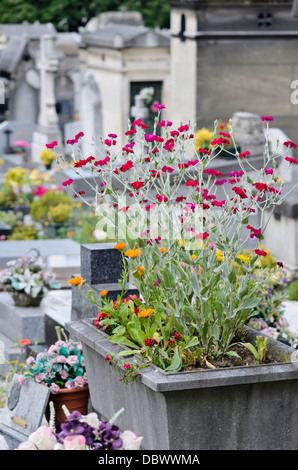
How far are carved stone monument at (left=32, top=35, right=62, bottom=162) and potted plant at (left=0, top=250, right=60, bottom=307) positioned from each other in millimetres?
13296

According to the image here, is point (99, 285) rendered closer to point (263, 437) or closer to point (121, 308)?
point (121, 308)

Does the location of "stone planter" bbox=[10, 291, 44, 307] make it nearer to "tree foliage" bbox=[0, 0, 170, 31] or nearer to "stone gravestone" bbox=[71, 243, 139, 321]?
"stone gravestone" bbox=[71, 243, 139, 321]

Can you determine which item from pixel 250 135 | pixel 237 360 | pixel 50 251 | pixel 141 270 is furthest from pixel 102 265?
pixel 250 135

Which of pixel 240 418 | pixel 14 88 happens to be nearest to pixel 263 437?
pixel 240 418

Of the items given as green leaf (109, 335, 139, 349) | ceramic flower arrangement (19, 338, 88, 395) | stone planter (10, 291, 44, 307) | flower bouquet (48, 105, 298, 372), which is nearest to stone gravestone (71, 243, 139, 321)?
ceramic flower arrangement (19, 338, 88, 395)

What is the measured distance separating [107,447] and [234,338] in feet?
4.49

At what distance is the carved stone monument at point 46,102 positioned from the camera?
22516 millimetres

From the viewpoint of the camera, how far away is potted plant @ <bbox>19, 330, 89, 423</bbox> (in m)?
→ 5.48

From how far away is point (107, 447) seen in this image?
3.89 m

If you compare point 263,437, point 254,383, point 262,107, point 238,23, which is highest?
point 238,23

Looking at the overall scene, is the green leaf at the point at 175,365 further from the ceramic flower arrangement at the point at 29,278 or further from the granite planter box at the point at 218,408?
the ceramic flower arrangement at the point at 29,278

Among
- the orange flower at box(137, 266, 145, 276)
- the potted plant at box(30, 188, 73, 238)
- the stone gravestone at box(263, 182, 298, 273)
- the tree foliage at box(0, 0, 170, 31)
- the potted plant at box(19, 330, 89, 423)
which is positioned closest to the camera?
the orange flower at box(137, 266, 145, 276)

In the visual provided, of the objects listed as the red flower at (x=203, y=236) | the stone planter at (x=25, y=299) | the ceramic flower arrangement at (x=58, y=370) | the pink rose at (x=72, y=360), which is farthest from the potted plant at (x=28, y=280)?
the red flower at (x=203, y=236)
